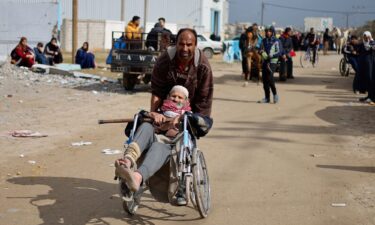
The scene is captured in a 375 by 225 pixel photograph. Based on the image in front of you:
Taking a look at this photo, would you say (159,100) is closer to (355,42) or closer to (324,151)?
(324,151)

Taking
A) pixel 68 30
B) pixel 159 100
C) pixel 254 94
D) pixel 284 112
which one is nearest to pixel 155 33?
pixel 254 94

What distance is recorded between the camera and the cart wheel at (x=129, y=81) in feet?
53.0

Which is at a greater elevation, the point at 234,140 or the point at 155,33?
the point at 155,33

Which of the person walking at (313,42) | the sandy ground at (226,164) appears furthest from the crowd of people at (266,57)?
the person walking at (313,42)

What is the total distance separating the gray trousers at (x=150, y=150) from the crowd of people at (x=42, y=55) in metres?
16.4

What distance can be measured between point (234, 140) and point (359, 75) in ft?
27.6

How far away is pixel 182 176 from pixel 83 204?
4.13 feet

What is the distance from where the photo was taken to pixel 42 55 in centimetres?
2225

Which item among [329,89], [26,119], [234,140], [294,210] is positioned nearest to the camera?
[294,210]

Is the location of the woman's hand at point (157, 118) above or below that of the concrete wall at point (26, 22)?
below

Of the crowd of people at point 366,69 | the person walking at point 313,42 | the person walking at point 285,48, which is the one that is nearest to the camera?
the crowd of people at point 366,69

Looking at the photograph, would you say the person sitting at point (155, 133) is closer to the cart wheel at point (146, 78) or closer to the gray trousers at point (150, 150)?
the gray trousers at point (150, 150)

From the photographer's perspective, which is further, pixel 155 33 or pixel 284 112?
pixel 155 33

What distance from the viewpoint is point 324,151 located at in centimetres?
876
